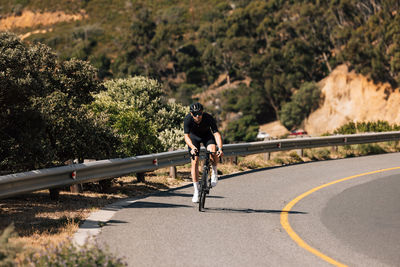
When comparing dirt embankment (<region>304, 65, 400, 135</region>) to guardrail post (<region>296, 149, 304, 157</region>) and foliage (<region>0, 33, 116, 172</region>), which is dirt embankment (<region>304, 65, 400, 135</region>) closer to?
guardrail post (<region>296, 149, 304, 157</region>)

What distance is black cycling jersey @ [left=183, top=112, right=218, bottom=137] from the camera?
30.6ft

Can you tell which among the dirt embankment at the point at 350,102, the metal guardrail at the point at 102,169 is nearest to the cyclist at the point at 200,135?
the metal guardrail at the point at 102,169

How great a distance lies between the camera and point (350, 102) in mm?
66312

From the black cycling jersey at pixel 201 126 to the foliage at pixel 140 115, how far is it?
11.7 ft

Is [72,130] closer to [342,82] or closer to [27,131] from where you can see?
[27,131]

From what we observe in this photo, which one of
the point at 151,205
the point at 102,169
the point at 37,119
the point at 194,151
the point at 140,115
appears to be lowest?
the point at 151,205

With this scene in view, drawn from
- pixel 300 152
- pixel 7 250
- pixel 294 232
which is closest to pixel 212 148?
pixel 294 232

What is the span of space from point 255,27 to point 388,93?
30.4 meters

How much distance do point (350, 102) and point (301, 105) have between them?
21.2ft

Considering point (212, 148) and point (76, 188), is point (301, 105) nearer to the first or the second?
point (76, 188)

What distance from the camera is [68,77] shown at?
15.2 m

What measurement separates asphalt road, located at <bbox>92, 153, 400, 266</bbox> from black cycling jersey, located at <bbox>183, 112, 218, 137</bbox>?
137cm

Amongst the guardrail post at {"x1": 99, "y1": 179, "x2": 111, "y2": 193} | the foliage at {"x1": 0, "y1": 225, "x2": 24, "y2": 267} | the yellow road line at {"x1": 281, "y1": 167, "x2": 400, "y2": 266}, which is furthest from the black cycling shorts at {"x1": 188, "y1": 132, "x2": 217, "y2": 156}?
the foliage at {"x1": 0, "y1": 225, "x2": 24, "y2": 267}

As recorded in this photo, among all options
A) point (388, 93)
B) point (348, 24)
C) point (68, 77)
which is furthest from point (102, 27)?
point (68, 77)
